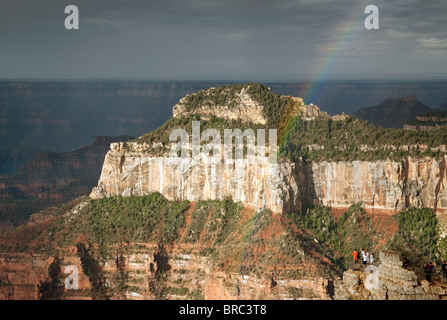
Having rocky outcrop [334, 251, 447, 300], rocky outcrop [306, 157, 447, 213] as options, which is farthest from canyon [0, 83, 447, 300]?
rocky outcrop [334, 251, 447, 300]

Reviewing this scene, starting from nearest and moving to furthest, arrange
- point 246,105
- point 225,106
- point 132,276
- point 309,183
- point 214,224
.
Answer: point 309,183 → point 214,224 → point 132,276 → point 246,105 → point 225,106

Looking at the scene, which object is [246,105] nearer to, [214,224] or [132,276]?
[214,224]

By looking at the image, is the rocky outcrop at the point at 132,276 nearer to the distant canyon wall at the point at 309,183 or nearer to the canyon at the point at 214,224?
the canyon at the point at 214,224

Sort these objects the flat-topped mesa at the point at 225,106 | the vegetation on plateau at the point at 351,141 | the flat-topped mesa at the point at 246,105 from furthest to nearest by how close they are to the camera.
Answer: the flat-topped mesa at the point at 225,106 → the flat-topped mesa at the point at 246,105 → the vegetation on plateau at the point at 351,141

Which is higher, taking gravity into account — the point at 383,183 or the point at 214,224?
the point at 383,183

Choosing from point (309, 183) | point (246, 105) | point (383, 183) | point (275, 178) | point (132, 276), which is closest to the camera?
point (275, 178)

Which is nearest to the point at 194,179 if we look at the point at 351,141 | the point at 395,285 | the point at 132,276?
the point at 132,276

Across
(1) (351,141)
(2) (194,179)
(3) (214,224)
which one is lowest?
(3) (214,224)

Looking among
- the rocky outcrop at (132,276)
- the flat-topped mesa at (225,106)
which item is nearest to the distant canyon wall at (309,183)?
the flat-topped mesa at (225,106)
